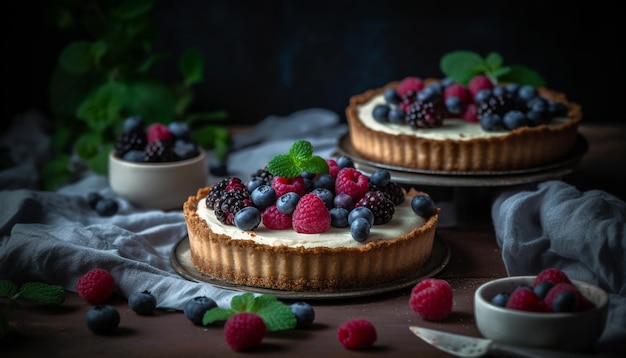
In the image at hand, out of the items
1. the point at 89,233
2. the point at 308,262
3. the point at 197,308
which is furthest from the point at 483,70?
the point at 197,308

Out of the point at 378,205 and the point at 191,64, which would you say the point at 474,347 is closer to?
the point at 378,205

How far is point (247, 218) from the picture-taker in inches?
109

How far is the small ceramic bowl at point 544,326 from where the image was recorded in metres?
2.26

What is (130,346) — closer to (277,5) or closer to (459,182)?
(459,182)

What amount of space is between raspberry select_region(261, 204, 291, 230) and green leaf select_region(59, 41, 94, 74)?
1.80 meters

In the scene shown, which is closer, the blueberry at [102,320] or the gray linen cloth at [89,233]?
the blueberry at [102,320]

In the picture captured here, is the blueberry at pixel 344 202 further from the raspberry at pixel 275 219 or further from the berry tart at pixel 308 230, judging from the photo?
the raspberry at pixel 275 219

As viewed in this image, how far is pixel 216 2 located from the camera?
15.9 feet

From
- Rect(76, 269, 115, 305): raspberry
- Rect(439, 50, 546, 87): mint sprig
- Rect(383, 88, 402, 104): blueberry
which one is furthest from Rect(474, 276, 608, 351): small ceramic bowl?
Rect(439, 50, 546, 87): mint sprig

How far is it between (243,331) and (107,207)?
4.66 ft

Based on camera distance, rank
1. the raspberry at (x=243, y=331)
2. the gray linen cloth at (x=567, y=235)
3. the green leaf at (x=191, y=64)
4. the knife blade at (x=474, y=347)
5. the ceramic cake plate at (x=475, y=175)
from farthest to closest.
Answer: the green leaf at (x=191, y=64) < the ceramic cake plate at (x=475, y=175) < the gray linen cloth at (x=567, y=235) < the raspberry at (x=243, y=331) < the knife blade at (x=474, y=347)

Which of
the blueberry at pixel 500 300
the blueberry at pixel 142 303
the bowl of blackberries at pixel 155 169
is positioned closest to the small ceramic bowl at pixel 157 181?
the bowl of blackberries at pixel 155 169

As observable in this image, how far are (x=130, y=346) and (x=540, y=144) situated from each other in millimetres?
1842

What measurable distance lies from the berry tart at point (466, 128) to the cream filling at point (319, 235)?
0.56m
